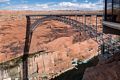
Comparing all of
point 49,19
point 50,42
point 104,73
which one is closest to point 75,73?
point 50,42

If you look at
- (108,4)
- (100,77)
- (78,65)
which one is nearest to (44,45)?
(78,65)

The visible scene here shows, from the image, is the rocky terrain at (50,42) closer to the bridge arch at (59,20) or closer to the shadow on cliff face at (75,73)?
the shadow on cliff face at (75,73)

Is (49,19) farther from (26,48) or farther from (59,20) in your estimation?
(26,48)

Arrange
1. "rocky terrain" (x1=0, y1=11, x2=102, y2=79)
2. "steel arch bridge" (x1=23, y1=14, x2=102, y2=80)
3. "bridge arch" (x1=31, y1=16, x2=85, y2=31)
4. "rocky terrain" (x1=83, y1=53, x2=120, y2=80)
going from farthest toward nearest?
"rocky terrain" (x1=0, y1=11, x2=102, y2=79)
"bridge arch" (x1=31, y1=16, x2=85, y2=31)
"steel arch bridge" (x1=23, y1=14, x2=102, y2=80)
"rocky terrain" (x1=83, y1=53, x2=120, y2=80)

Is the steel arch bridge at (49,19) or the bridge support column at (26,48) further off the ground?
the steel arch bridge at (49,19)

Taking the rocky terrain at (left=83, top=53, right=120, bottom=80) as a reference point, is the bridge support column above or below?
below

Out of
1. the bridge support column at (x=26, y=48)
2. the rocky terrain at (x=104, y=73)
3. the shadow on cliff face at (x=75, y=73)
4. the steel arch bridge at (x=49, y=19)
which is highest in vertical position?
the rocky terrain at (x=104, y=73)

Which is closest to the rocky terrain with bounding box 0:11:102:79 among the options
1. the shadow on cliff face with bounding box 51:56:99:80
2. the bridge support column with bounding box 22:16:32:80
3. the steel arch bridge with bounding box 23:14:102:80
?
the bridge support column with bounding box 22:16:32:80

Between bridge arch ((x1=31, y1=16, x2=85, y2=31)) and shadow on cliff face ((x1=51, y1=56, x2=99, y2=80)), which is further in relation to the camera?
shadow on cliff face ((x1=51, y1=56, x2=99, y2=80))

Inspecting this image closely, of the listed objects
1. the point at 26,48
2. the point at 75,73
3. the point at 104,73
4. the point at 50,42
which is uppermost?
the point at 104,73

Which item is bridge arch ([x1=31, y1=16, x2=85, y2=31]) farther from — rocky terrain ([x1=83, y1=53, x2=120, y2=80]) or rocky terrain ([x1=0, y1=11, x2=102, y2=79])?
rocky terrain ([x1=83, y1=53, x2=120, y2=80])

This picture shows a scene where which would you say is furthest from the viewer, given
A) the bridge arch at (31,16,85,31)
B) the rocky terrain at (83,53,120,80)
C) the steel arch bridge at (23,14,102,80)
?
the bridge arch at (31,16,85,31)

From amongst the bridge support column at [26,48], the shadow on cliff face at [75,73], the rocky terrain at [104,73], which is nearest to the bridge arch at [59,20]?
the bridge support column at [26,48]
